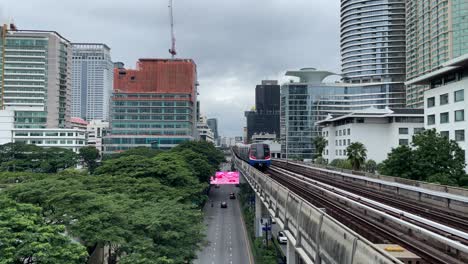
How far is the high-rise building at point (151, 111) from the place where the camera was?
471ft

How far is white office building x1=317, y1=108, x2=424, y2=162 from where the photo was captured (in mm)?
88438

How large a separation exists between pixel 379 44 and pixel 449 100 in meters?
113

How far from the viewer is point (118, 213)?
86.3ft

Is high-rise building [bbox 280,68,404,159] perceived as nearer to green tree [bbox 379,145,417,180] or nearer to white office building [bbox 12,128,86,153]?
white office building [bbox 12,128,86,153]

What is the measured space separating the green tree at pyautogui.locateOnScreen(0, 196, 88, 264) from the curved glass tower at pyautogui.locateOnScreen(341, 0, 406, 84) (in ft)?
504

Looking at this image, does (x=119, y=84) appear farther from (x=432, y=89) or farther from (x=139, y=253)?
(x=139, y=253)

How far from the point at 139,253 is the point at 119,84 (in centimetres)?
12966

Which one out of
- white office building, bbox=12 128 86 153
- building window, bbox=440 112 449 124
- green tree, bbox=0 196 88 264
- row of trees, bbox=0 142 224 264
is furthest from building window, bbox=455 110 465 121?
white office building, bbox=12 128 86 153

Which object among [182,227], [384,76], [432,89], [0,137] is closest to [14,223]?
[182,227]

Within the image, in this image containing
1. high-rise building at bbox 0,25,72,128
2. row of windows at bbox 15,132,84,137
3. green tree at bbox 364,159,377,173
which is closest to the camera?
green tree at bbox 364,159,377,173

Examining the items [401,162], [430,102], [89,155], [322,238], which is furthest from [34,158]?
[322,238]

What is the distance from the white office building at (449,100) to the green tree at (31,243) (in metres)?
49.2

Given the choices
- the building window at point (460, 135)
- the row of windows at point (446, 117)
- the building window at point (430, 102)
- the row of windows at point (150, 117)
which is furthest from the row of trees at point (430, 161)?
the row of windows at point (150, 117)

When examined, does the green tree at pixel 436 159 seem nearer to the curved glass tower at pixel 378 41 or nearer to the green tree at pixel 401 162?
the green tree at pixel 401 162
